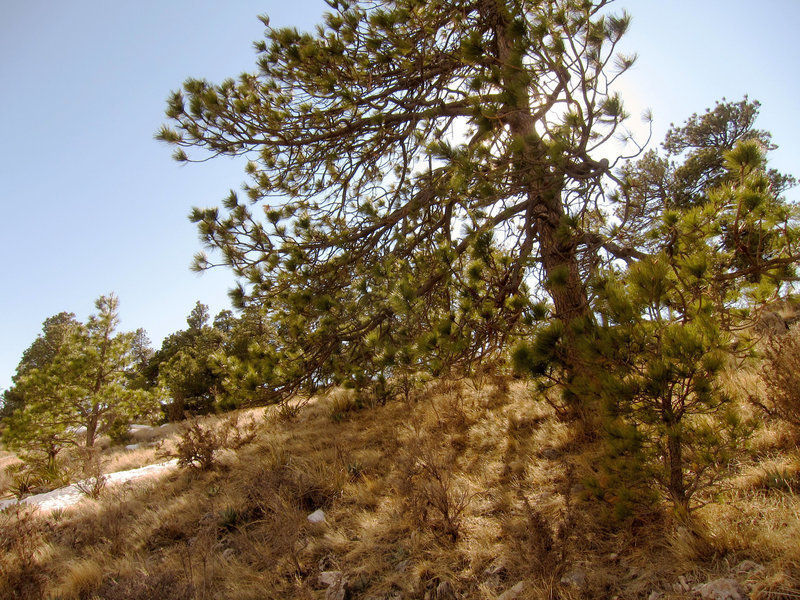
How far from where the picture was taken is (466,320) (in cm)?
337

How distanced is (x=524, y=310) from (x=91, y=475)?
8.30 metres

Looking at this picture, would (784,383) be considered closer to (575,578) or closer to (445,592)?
(575,578)

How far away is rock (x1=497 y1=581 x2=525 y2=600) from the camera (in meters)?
2.35

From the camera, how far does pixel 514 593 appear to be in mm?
2375

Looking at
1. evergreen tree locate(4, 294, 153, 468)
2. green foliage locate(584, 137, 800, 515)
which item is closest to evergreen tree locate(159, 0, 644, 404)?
green foliage locate(584, 137, 800, 515)

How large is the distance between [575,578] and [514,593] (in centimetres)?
37

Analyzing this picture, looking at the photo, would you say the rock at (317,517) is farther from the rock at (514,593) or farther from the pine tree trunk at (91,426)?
the pine tree trunk at (91,426)

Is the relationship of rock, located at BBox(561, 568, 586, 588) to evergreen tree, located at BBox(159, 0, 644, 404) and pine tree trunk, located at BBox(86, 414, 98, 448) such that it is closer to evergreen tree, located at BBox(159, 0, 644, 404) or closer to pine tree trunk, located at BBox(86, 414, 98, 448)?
evergreen tree, located at BBox(159, 0, 644, 404)

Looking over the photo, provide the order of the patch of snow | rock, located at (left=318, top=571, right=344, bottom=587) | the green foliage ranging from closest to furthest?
the green foliage < rock, located at (left=318, top=571, right=344, bottom=587) < the patch of snow

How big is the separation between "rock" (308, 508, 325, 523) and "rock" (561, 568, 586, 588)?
238 cm

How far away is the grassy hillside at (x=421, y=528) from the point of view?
2.20 metres

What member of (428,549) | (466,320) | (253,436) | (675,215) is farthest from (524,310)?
(253,436)

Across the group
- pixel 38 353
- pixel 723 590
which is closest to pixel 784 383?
pixel 723 590

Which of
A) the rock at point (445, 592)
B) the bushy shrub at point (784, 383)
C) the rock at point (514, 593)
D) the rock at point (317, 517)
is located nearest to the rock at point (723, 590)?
the rock at point (514, 593)
